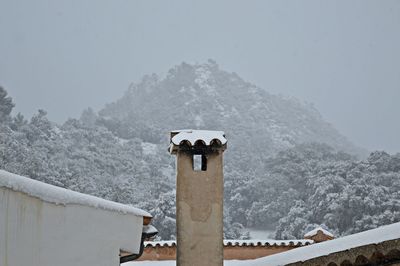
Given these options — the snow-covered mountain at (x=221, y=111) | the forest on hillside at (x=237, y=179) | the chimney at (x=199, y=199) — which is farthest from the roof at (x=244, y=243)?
the snow-covered mountain at (x=221, y=111)

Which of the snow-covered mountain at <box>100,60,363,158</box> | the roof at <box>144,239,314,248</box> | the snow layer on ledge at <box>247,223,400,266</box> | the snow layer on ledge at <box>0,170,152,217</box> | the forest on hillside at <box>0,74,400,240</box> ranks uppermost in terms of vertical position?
the snow-covered mountain at <box>100,60,363,158</box>

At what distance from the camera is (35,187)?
400cm

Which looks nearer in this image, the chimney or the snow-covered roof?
the chimney

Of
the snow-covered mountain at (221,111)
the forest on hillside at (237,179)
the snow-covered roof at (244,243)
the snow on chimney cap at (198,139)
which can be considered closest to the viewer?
the snow on chimney cap at (198,139)

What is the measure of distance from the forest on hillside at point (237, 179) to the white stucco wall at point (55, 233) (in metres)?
23.0

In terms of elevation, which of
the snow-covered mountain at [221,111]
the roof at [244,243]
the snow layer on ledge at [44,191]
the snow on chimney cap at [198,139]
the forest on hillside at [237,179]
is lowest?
the roof at [244,243]

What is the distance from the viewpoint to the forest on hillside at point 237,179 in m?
30.3

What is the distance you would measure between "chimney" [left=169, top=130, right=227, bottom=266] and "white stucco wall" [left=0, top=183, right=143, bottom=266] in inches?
27.5

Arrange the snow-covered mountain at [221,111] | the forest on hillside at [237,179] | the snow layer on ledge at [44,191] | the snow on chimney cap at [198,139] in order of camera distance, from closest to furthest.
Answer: the snow layer on ledge at [44,191] < the snow on chimney cap at [198,139] < the forest on hillside at [237,179] < the snow-covered mountain at [221,111]

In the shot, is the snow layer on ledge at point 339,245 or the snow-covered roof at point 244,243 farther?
the snow-covered roof at point 244,243

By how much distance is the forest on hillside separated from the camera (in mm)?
30328

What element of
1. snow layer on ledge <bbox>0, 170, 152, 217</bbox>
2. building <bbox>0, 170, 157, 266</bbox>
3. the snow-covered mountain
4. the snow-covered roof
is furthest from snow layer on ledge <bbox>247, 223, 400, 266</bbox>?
the snow-covered mountain

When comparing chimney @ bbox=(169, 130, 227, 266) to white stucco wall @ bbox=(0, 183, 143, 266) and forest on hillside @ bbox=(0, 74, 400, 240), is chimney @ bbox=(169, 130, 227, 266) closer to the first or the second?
white stucco wall @ bbox=(0, 183, 143, 266)

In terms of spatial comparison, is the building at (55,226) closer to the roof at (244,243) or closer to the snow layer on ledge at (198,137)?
the snow layer on ledge at (198,137)
